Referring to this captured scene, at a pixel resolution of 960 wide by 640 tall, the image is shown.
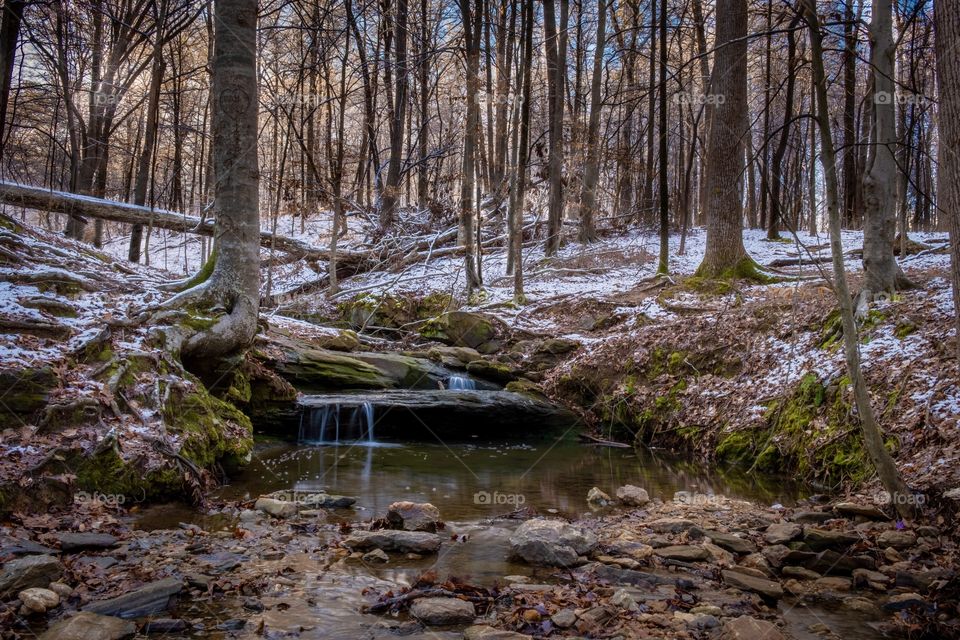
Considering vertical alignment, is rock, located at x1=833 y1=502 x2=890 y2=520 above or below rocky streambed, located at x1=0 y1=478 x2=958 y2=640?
above

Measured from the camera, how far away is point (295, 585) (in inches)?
159

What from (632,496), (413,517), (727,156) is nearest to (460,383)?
(632,496)

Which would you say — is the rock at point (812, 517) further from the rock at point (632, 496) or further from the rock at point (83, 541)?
the rock at point (83, 541)

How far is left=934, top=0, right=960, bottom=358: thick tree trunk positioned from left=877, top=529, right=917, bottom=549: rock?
202cm

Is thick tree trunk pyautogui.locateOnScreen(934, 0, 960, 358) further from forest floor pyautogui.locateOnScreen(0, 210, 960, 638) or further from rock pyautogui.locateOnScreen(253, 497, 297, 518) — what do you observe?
rock pyautogui.locateOnScreen(253, 497, 297, 518)

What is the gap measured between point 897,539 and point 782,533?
31.4 inches

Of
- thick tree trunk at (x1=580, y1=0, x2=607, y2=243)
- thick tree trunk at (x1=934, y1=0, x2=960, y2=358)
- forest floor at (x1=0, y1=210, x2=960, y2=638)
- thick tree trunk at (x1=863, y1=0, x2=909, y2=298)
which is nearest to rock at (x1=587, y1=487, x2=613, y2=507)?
forest floor at (x1=0, y1=210, x2=960, y2=638)

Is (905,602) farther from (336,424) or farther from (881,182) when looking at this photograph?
(336,424)

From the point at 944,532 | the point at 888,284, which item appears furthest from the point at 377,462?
the point at 888,284

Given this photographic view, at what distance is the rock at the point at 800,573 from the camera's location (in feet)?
14.3

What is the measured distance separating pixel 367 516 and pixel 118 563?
2273mm

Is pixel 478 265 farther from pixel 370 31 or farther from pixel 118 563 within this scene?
pixel 370 31

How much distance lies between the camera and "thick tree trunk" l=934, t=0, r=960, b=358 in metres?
3.55

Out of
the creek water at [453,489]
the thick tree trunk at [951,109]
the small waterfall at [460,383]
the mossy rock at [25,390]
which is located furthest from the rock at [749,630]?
the small waterfall at [460,383]
